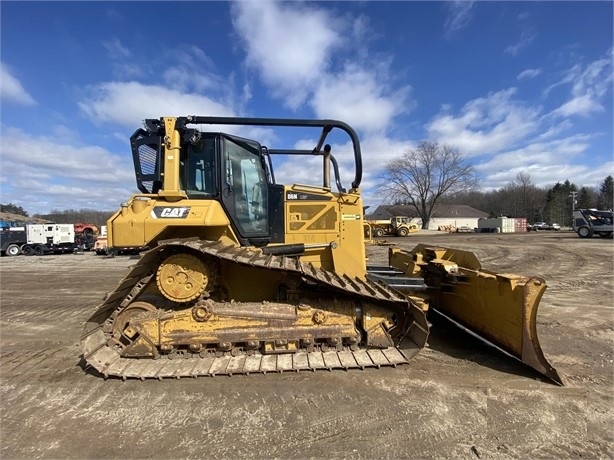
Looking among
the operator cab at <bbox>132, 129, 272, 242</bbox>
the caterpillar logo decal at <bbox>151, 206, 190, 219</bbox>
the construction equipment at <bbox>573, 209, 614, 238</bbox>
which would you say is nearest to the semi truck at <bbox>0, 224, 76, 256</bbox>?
the operator cab at <bbox>132, 129, 272, 242</bbox>

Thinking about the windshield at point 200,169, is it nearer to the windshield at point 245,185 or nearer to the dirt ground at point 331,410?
the windshield at point 245,185

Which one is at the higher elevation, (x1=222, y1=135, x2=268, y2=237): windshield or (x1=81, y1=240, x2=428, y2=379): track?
(x1=222, y1=135, x2=268, y2=237): windshield

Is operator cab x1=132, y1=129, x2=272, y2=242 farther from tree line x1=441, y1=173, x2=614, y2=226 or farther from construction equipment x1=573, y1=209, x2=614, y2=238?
tree line x1=441, y1=173, x2=614, y2=226

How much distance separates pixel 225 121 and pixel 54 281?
A: 1100cm

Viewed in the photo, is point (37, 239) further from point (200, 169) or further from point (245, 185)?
point (245, 185)

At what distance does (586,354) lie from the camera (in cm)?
460

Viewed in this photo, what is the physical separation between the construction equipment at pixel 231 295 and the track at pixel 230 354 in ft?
0.05

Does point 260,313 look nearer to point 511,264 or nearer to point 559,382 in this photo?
point 559,382

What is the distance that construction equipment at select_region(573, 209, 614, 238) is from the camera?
89.6 feet

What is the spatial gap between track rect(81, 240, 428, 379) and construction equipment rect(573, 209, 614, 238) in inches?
1250

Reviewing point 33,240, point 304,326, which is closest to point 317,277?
point 304,326

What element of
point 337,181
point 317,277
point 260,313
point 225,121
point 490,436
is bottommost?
point 490,436

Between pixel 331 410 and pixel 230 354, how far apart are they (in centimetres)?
150

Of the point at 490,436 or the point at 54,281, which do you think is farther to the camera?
the point at 54,281
